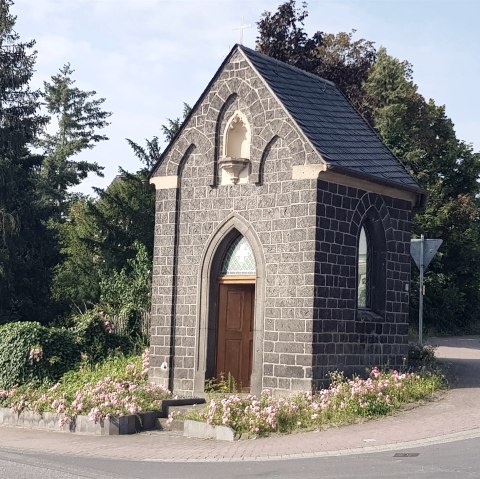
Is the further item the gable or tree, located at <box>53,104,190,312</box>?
tree, located at <box>53,104,190,312</box>

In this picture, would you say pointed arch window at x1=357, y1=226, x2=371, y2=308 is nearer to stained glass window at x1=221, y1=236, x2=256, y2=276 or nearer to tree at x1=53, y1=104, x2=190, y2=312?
stained glass window at x1=221, y1=236, x2=256, y2=276

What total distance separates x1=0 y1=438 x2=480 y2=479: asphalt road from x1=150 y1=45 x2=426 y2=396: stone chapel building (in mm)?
4019

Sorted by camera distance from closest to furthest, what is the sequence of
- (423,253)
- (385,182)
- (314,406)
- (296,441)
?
(296,441) → (314,406) → (385,182) → (423,253)

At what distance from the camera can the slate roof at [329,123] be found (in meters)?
16.6

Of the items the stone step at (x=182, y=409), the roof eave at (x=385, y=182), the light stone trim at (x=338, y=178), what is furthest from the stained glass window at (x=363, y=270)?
the stone step at (x=182, y=409)

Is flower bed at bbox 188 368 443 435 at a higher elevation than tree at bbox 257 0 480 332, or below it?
below

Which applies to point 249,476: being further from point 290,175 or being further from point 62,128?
point 62,128

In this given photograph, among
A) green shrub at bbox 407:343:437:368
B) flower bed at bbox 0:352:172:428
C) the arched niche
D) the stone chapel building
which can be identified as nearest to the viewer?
flower bed at bbox 0:352:172:428

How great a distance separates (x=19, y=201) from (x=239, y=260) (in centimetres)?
1476

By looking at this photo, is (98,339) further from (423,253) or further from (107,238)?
(107,238)

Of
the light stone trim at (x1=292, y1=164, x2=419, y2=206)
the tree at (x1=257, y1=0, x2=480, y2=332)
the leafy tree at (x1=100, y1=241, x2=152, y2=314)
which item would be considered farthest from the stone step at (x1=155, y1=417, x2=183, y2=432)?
the tree at (x1=257, y1=0, x2=480, y2=332)

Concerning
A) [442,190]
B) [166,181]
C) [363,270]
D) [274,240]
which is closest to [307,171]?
[274,240]

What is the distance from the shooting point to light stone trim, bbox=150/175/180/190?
18.0 metres

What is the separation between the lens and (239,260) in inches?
683
